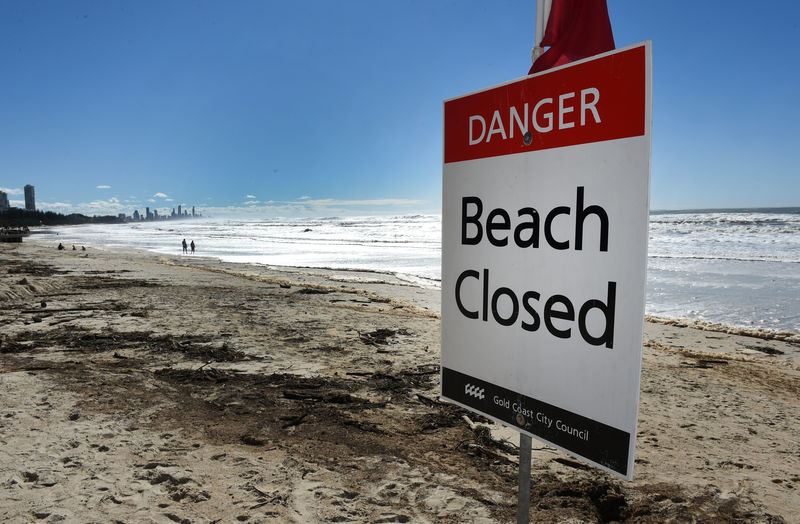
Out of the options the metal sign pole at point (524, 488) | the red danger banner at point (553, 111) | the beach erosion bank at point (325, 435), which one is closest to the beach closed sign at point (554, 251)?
the red danger banner at point (553, 111)

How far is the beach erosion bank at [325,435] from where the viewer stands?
9.12 feet

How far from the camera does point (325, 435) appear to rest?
3.67m

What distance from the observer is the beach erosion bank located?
278 centimetres

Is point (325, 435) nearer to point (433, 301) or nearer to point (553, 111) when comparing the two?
point (553, 111)

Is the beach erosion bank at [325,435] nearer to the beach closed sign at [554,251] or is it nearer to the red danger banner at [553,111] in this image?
the beach closed sign at [554,251]

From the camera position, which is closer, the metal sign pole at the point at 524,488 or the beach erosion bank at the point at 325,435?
the metal sign pole at the point at 524,488

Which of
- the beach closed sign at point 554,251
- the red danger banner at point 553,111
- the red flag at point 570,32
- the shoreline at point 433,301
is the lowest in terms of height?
the shoreline at point 433,301

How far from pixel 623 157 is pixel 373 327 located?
273 inches

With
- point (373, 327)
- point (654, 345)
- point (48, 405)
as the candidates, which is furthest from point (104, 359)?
point (654, 345)

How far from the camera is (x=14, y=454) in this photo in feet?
10.5

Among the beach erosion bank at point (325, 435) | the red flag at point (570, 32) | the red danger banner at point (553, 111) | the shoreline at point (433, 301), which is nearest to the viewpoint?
the red danger banner at point (553, 111)

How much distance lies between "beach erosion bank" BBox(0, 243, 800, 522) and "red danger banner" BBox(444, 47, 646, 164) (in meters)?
2.37

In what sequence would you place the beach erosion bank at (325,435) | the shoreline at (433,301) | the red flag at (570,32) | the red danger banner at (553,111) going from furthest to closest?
1. the shoreline at (433,301)
2. the beach erosion bank at (325,435)
3. the red flag at (570,32)
4. the red danger banner at (553,111)

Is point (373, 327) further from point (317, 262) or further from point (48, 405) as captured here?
point (317, 262)
